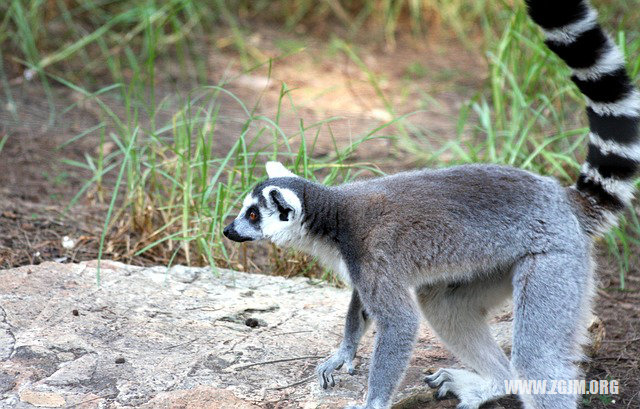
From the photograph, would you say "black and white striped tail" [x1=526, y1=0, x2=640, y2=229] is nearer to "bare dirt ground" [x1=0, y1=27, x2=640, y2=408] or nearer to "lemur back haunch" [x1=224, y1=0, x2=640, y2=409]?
"lemur back haunch" [x1=224, y1=0, x2=640, y2=409]

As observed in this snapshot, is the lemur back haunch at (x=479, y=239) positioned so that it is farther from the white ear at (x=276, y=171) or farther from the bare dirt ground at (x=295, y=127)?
the bare dirt ground at (x=295, y=127)

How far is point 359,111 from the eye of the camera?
8812 mm

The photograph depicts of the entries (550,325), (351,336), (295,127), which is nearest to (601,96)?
(550,325)

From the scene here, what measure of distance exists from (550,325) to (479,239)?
0.53 m

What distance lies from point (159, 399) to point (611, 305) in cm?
324

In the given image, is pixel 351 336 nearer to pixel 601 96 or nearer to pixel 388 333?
pixel 388 333

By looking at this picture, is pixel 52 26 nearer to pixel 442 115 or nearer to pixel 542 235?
pixel 442 115

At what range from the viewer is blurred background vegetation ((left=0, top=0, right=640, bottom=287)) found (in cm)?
561

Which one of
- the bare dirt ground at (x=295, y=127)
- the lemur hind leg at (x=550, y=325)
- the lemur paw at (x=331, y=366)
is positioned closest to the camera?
the lemur hind leg at (x=550, y=325)

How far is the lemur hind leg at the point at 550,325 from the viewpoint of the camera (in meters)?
3.55

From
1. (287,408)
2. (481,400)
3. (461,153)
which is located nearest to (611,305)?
(461,153)

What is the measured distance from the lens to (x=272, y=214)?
162 inches

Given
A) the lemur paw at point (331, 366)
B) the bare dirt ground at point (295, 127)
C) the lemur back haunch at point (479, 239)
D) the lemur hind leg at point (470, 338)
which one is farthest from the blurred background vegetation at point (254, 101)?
the lemur hind leg at point (470, 338)

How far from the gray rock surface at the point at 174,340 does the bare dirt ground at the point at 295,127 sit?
0.62 m
